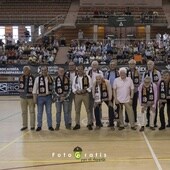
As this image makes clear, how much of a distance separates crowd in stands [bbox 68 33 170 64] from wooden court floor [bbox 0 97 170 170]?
15363 mm

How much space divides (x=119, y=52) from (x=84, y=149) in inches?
823

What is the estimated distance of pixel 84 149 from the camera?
959 cm

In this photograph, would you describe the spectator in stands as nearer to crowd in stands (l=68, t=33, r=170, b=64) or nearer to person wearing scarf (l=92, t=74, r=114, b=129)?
crowd in stands (l=68, t=33, r=170, b=64)

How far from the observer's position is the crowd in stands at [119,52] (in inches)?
1119

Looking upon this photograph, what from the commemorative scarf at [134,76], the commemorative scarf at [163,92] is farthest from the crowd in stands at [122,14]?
the commemorative scarf at [163,92]

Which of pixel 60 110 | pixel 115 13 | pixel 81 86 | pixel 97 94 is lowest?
pixel 60 110

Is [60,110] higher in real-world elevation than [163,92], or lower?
lower

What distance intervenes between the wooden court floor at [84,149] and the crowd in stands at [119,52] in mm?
15363

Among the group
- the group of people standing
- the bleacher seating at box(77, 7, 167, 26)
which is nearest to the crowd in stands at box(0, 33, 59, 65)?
the bleacher seating at box(77, 7, 167, 26)

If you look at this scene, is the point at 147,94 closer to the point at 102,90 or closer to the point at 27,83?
the point at 102,90

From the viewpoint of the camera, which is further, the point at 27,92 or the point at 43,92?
the point at 27,92

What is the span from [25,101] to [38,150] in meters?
3.51

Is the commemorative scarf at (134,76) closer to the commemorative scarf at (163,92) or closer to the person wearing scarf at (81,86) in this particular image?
the commemorative scarf at (163,92)

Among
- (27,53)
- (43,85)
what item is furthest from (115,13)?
(43,85)
